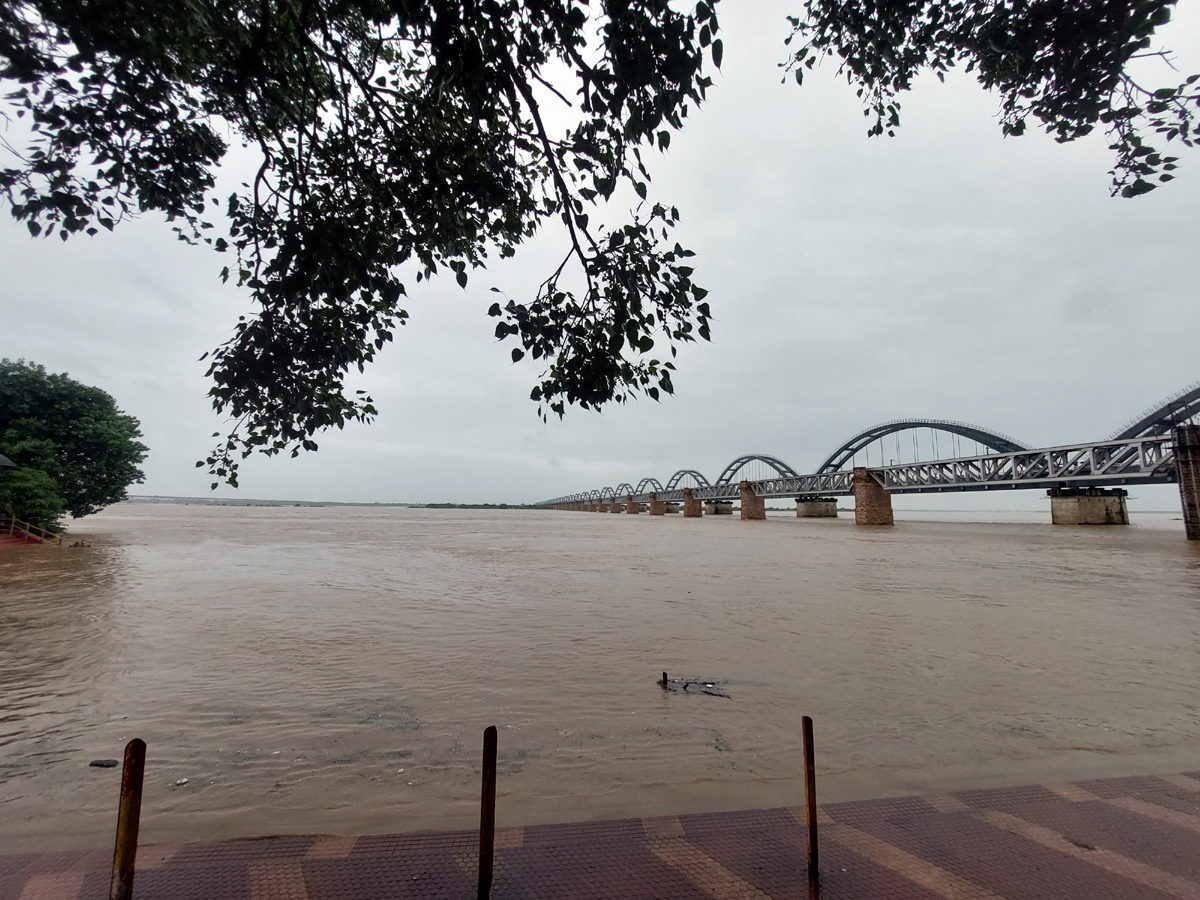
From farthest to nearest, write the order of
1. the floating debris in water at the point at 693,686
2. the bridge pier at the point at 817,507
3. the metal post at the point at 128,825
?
the bridge pier at the point at 817,507, the floating debris in water at the point at 693,686, the metal post at the point at 128,825

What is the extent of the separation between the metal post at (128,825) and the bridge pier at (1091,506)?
88.3 m

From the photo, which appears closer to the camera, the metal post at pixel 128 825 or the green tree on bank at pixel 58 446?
the metal post at pixel 128 825

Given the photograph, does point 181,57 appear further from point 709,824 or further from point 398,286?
point 709,824

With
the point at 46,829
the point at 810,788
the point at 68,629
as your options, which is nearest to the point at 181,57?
the point at 46,829

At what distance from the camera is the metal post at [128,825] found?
2.36 meters

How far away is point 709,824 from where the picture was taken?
3.99 meters

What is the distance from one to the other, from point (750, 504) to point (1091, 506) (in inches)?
2087

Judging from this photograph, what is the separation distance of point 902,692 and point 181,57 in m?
9.93

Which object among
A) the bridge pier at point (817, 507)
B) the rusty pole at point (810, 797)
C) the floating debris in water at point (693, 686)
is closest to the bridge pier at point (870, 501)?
the bridge pier at point (817, 507)

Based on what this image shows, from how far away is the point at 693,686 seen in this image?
7.48 m

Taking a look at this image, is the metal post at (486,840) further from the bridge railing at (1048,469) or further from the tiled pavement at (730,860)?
the bridge railing at (1048,469)

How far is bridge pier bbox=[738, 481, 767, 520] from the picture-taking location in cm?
11169

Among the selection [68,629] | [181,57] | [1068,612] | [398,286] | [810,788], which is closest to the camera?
[810,788]

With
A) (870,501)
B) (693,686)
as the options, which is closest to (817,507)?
(870,501)
